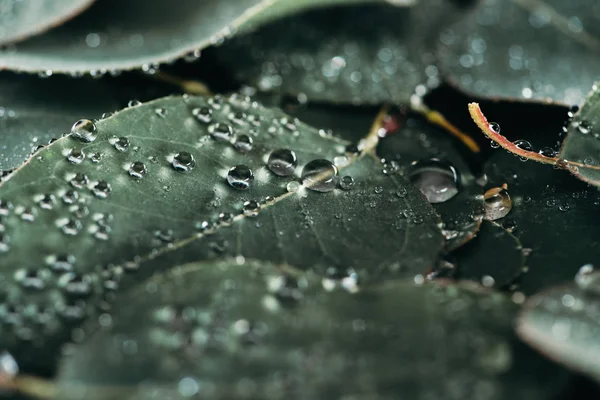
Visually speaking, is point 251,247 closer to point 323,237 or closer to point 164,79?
point 323,237

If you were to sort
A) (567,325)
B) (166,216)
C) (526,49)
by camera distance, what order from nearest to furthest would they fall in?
(567,325), (166,216), (526,49)

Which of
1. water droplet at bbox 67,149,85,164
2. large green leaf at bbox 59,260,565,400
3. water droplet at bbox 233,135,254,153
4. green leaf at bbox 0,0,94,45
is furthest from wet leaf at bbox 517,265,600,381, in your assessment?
green leaf at bbox 0,0,94,45

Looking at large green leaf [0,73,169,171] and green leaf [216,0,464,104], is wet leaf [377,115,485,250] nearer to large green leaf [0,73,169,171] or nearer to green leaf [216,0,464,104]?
green leaf [216,0,464,104]

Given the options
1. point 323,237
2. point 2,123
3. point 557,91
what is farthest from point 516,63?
point 2,123

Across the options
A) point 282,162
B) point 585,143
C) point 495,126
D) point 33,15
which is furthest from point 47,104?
point 585,143

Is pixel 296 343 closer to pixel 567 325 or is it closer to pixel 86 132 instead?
pixel 567 325

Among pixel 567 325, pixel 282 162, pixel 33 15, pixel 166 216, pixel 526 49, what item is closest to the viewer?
pixel 567 325

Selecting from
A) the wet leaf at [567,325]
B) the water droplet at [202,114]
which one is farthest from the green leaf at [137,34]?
the wet leaf at [567,325]
